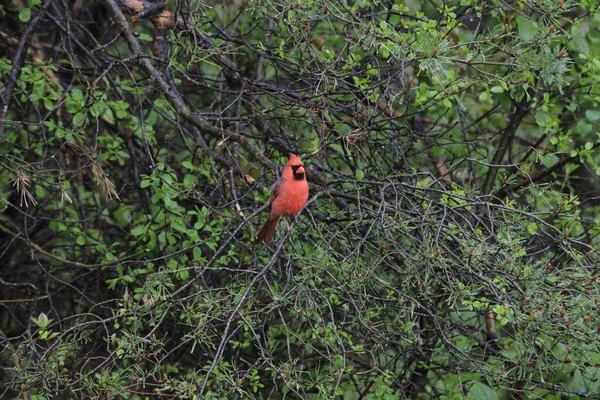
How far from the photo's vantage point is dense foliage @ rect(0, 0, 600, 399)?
355 centimetres

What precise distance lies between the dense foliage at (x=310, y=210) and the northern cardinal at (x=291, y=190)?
10cm

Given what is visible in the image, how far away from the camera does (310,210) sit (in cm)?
415

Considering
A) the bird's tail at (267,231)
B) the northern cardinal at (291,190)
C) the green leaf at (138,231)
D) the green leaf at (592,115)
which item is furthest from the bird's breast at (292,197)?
the green leaf at (592,115)

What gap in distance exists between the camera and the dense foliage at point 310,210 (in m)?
3.55

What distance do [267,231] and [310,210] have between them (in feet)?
1.39

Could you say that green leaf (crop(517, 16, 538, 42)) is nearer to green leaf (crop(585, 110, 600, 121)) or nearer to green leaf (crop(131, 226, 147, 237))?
green leaf (crop(585, 110, 600, 121))

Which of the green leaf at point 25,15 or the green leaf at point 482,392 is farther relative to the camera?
the green leaf at point 25,15

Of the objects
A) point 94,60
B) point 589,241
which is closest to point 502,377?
point 589,241

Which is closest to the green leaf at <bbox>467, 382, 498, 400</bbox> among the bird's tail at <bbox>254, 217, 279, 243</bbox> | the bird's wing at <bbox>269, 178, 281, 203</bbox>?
the bird's tail at <bbox>254, 217, 279, 243</bbox>

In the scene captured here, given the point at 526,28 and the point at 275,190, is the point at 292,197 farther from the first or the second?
the point at 526,28

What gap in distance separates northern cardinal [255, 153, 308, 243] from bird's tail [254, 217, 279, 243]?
0.20 metres

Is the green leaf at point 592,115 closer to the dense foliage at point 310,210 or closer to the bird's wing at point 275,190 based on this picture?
the dense foliage at point 310,210

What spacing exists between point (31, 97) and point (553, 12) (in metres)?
3.08

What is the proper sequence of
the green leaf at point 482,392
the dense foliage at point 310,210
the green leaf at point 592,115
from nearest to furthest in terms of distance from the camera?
1. the dense foliage at point 310,210
2. the green leaf at point 482,392
3. the green leaf at point 592,115
